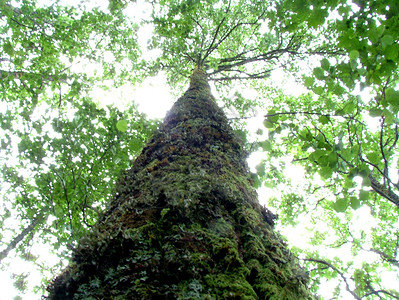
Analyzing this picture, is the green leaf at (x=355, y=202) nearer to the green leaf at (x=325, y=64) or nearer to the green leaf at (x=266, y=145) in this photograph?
the green leaf at (x=266, y=145)

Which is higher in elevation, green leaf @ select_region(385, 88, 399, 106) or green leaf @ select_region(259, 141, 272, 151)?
green leaf @ select_region(385, 88, 399, 106)

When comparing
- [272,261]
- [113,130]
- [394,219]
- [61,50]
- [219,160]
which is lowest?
[272,261]

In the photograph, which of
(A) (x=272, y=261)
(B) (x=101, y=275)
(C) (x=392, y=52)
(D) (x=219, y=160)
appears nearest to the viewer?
(B) (x=101, y=275)

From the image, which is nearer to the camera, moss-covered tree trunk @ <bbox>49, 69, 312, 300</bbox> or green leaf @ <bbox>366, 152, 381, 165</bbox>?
moss-covered tree trunk @ <bbox>49, 69, 312, 300</bbox>

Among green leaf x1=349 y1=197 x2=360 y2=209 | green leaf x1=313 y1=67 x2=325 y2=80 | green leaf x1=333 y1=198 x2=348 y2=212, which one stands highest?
green leaf x1=313 y1=67 x2=325 y2=80

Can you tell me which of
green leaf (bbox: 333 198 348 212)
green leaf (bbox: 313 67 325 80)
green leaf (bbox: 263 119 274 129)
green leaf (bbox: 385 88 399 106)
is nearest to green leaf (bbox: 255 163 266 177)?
green leaf (bbox: 263 119 274 129)

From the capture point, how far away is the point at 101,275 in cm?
120

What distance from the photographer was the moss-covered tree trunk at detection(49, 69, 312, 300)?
44.7 inches

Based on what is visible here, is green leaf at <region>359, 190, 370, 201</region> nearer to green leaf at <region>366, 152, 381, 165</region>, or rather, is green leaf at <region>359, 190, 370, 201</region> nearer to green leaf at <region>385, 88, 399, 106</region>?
green leaf at <region>366, 152, 381, 165</region>

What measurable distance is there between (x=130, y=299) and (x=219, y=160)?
168 cm

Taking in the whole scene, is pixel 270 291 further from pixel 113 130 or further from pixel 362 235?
pixel 362 235

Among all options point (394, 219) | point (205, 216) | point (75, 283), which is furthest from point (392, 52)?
point (394, 219)

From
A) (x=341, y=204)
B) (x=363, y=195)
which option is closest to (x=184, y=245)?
(x=341, y=204)

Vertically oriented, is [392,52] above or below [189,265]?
above
